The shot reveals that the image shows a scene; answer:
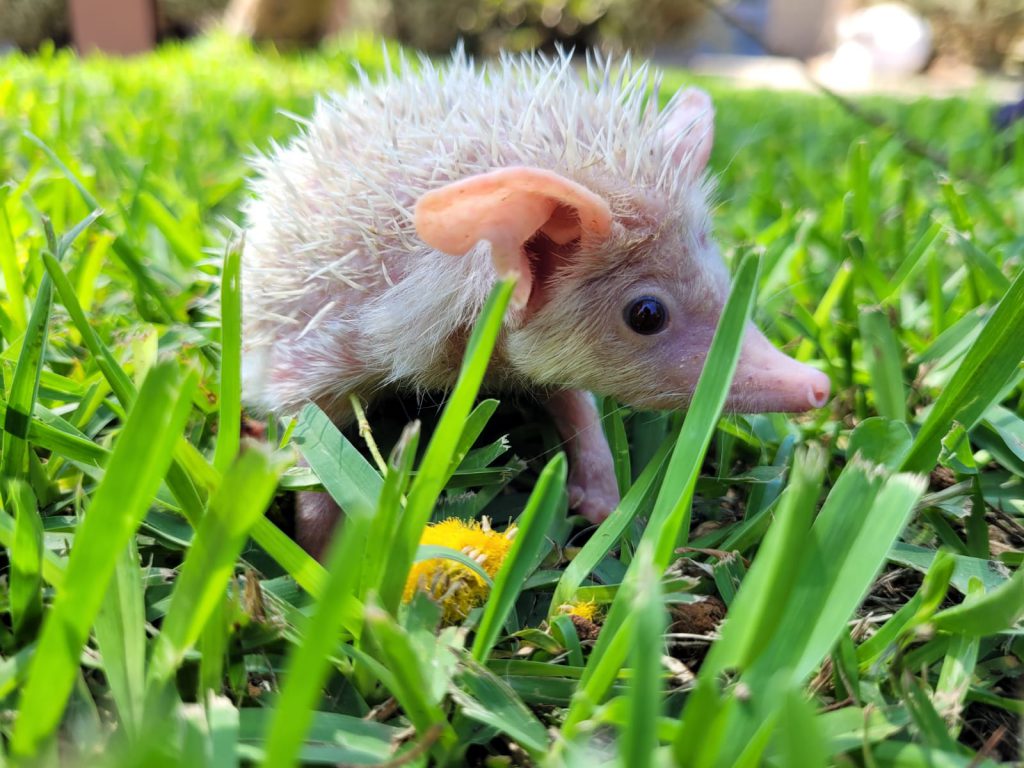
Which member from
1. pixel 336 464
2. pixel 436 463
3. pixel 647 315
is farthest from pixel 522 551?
pixel 647 315

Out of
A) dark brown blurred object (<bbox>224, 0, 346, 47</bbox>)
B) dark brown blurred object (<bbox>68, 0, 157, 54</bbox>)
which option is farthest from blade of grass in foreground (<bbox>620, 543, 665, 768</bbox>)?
dark brown blurred object (<bbox>224, 0, 346, 47</bbox>)

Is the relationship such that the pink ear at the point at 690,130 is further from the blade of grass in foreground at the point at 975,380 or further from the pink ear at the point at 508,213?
the blade of grass in foreground at the point at 975,380

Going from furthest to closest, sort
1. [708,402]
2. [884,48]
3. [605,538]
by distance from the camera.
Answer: [884,48], [605,538], [708,402]

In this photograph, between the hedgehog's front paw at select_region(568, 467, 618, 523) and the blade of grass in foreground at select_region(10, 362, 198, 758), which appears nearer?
the blade of grass in foreground at select_region(10, 362, 198, 758)

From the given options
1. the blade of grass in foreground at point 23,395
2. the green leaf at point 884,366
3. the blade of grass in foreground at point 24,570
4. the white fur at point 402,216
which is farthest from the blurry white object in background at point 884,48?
the blade of grass in foreground at point 24,570

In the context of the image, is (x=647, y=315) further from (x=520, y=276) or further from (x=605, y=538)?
(x=605, y=538)

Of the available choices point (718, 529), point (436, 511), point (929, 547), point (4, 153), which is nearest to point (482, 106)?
point (436, 511)

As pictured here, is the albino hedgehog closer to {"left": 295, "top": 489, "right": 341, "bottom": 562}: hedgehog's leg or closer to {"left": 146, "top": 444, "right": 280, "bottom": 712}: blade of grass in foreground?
{"left": 295, "top": 489, "right": 341, "bottom": 562}: hedgehog's leg
